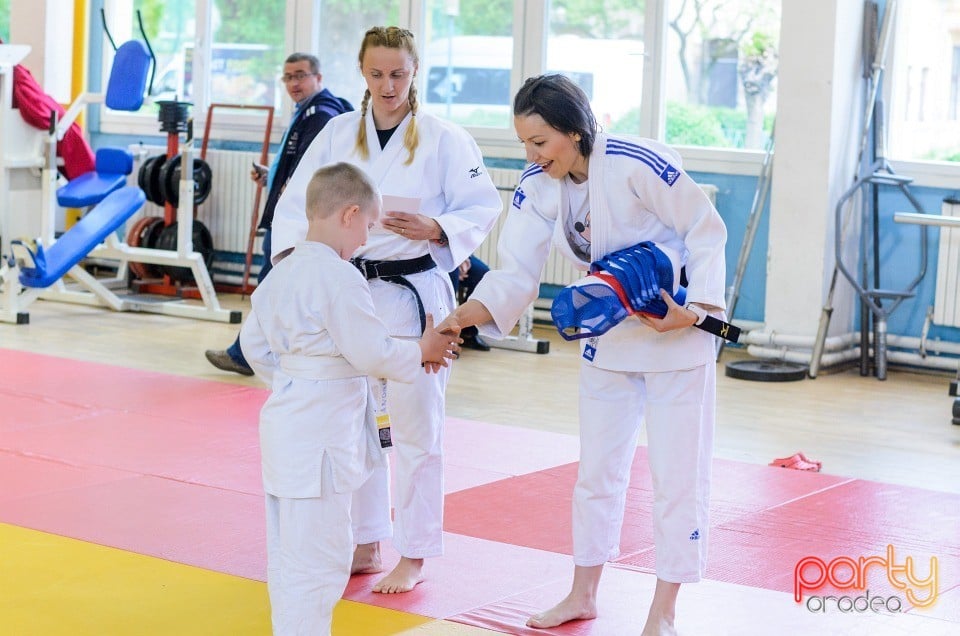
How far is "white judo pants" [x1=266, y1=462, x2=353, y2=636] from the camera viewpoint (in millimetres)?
2572

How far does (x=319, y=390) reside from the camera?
261 centimetres

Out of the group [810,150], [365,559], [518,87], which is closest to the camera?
[365,559]

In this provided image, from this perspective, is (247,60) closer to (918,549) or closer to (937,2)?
(937,2)

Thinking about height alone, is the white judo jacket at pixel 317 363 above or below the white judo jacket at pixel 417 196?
below

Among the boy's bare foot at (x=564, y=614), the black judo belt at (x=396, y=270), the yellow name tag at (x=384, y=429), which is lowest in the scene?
the boy's bare foot at (x=564, y=614)

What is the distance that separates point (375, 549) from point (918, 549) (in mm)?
1509

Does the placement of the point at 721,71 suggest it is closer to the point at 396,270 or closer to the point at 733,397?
the point at 733,397

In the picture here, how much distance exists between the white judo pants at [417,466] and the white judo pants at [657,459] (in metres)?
0.42

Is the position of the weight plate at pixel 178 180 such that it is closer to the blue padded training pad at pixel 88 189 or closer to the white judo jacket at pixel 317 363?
the blue padded training pad at pixel 88 189

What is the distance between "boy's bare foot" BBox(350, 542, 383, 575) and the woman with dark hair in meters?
0.58

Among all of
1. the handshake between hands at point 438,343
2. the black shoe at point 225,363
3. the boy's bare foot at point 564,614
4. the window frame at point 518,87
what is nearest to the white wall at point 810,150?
the window frame at point 518,87

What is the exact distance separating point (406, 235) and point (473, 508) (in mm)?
1174

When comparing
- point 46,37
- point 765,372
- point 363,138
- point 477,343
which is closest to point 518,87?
point 477,343

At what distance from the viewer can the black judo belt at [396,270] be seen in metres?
3.16
